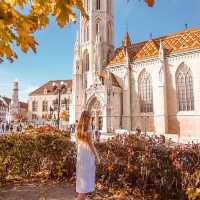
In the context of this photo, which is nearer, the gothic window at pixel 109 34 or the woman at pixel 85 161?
the woman at pixel 85 161

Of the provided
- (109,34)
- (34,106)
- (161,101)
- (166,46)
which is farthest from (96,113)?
(34,106)

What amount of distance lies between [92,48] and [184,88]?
56.4 feet

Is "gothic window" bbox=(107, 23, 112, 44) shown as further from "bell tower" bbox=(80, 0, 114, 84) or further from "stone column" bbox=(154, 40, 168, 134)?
"stone column" bbox=(154, 40, 168, 134)

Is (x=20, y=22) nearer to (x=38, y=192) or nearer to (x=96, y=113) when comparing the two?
(x=38, y=192)

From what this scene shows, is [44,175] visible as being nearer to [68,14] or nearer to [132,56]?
[68,14]

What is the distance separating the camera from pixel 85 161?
5.74 m

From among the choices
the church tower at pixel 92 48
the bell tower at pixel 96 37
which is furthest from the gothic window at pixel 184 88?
the bell tower at pixel 96 37

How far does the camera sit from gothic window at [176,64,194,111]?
33.3 meters

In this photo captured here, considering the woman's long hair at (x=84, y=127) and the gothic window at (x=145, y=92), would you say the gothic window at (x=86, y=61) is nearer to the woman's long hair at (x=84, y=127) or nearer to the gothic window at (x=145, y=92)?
the gothic window at (x=145, y=92)

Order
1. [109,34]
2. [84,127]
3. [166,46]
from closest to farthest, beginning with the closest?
[84,127]
[166,46]
[109,34]

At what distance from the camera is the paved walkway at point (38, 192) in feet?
21.5

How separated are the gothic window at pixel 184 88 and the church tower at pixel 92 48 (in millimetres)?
13028

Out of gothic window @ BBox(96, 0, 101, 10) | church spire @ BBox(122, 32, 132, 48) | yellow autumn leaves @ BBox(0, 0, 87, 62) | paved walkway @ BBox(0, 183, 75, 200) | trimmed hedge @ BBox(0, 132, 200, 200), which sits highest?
gothic window @ BBox(96, 0, 101, 10)

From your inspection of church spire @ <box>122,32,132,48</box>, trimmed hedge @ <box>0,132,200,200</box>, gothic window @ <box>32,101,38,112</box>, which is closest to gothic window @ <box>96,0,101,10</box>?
church spire @ <box>122,32,132,48</box>
